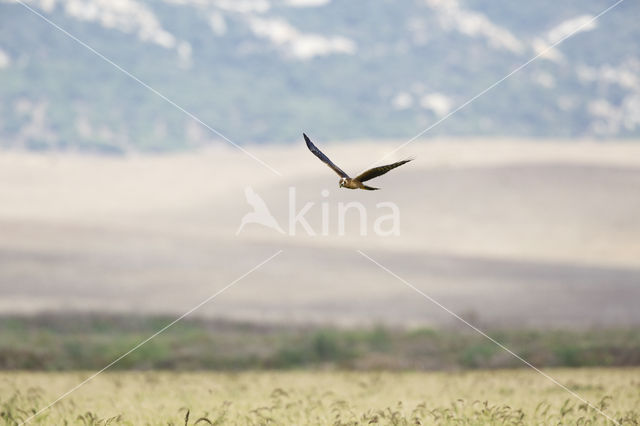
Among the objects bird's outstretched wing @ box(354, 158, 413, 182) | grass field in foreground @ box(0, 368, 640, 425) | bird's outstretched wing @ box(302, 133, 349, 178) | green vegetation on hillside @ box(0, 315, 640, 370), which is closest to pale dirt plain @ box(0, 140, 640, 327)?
green vegetation on hillside @ box(0, 315, 640, 370)

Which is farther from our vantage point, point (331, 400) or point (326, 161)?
point (331, 400)

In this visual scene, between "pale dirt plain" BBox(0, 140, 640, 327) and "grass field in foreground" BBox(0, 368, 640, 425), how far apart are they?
19.6 meters

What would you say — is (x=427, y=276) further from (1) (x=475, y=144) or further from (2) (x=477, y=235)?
(1) (x=475, y=144)

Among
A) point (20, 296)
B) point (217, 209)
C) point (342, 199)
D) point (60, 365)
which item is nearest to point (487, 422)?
point (60, 365)

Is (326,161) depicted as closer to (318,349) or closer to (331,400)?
(331,400)

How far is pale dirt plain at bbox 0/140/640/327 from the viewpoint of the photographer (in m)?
56.7

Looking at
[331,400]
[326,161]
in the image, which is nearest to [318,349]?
[331,400]

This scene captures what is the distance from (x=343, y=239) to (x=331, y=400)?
273 feet

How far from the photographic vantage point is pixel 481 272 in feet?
269

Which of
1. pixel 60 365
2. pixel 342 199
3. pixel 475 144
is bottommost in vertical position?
pixel 60 365

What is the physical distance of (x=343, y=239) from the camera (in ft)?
320

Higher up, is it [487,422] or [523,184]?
[523,184]

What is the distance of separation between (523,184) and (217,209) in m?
37.8

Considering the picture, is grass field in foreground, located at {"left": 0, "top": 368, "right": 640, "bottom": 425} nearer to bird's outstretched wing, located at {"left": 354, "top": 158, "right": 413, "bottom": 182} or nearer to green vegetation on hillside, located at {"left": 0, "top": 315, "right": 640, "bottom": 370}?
bird's outstretched wing, located at {"left": 354, "top": 158, "right": 413, "bottom": 182}
